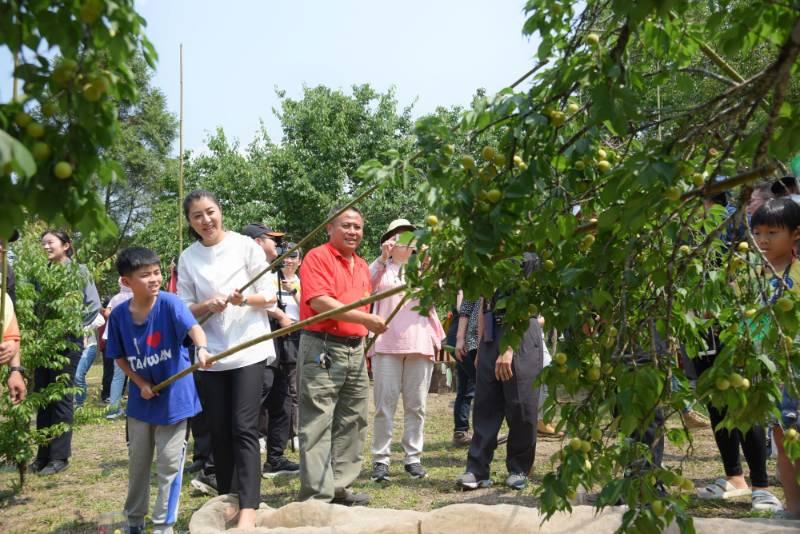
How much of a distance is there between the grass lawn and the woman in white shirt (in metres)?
0.59

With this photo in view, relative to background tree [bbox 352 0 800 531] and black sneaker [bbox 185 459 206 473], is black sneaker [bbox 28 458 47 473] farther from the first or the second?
background tree [bbox 352 0 800 531]

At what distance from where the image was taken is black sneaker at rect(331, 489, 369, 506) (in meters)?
4.98

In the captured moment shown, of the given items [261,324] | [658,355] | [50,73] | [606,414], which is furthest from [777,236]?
[50,73]

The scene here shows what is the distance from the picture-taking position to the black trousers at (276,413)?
618 centimetres

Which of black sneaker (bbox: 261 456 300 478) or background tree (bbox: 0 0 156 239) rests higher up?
background tree (bbox: 0 0 156 239)

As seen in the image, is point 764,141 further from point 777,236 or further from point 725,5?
point 777,236

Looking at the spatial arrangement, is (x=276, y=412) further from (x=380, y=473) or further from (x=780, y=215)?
(x=780, y=215)

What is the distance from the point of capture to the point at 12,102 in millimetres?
1549

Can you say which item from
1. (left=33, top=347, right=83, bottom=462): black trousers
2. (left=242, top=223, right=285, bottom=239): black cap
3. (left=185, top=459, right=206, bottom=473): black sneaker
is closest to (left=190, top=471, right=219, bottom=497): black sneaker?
(left=185, top=459, right=206, bottom=473): black sneaker

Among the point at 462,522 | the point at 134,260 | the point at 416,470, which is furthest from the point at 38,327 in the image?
the point at 462,522

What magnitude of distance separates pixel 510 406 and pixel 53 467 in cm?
366

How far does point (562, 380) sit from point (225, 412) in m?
2.68

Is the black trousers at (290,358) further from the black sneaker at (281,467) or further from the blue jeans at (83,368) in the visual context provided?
the blue jeans at (83,368)

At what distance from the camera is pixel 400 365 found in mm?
6066
